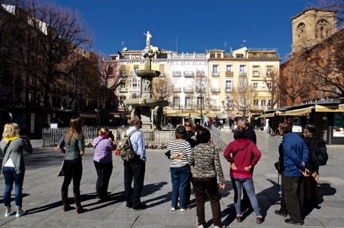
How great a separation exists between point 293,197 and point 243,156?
45.2 inches

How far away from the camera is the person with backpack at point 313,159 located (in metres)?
5.68

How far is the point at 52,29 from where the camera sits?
28531 millimetres

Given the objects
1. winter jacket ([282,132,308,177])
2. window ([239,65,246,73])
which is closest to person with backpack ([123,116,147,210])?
winter jacket ([282,132,308,177])

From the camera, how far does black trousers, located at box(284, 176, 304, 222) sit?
15.7 feet

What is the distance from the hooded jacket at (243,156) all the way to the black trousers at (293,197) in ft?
2.44

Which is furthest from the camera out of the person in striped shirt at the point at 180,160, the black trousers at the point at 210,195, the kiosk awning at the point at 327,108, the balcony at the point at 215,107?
the balcony at the point at 215,107

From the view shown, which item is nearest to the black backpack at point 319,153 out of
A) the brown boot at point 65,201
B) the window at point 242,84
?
the brown boot at point 65,201

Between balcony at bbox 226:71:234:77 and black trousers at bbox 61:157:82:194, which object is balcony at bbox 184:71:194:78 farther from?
black trousers at bbox 61:157:82:194

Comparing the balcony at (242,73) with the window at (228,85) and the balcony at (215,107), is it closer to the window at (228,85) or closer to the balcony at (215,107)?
the window at (228,85)

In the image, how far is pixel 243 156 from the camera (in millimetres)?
4766

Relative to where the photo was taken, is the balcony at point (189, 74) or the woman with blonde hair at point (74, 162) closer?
the woman with blonde hair at point (74, 162)

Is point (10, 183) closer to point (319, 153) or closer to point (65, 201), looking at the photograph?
point (65, 201)

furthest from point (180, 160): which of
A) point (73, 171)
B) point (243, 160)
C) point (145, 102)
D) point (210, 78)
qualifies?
point (210, 78)

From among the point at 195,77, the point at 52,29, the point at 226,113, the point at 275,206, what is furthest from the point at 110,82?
the point at 275,206
